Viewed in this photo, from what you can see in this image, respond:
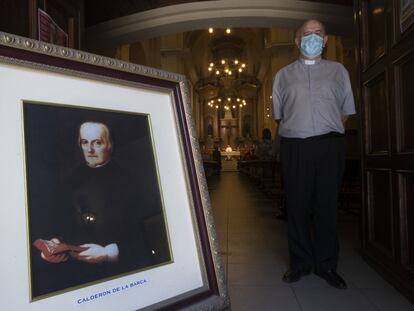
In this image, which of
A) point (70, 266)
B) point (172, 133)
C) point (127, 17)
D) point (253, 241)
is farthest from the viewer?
point (127, 17)

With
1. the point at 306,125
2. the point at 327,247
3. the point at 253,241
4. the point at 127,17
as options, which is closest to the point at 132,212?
the point at 306,125

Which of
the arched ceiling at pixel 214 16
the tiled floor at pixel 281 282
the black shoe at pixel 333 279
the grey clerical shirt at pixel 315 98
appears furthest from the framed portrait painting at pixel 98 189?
the arched ceiling at pixel 214 16

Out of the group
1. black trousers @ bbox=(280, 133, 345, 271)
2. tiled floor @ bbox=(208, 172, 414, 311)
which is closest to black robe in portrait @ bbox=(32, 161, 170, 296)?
tiled floor @ bbox=(208, 172, 414, 311)

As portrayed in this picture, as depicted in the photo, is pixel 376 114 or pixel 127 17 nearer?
pixel 376 114

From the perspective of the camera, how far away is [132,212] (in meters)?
0.92

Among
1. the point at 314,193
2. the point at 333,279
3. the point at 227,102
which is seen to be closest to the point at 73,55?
the point at 314,193

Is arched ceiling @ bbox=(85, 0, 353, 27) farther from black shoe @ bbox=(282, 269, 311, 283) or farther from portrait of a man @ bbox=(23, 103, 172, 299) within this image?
portrait of a man @ bbox=(23, 103, 172, 299)

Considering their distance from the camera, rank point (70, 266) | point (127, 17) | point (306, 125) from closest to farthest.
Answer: point (70, 266) → point (306, 125) → point (127, 17)

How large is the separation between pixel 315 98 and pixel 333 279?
98cm

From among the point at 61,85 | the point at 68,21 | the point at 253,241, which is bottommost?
the point at 253,241

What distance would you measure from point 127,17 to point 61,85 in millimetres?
3186

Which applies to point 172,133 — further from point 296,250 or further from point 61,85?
point 296,250

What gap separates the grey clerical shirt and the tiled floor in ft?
2.71

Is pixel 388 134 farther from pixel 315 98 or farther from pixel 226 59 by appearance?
pixel 226 59
